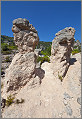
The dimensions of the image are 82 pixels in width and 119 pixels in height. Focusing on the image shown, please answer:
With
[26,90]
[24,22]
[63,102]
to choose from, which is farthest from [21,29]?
[63,102]

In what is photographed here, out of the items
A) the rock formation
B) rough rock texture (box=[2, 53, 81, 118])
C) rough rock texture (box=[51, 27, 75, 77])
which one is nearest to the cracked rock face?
the rock formation

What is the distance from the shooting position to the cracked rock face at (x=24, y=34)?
6.23 m

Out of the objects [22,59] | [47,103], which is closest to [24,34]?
[22,59]

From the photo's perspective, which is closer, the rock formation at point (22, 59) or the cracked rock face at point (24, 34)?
the rock formation at point (22, 59)

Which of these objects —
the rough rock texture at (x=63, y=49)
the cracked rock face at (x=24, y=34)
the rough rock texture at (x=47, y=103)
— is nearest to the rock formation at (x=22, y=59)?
the cracked rock face at (x=24, y=34)

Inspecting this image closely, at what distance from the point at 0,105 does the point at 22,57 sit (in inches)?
160

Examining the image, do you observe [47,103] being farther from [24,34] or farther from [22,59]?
[24,34]

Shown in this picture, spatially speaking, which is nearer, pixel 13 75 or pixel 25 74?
pixel 13 75

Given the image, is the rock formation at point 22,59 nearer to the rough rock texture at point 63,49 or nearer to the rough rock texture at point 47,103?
the rough rock texture at point 47,103

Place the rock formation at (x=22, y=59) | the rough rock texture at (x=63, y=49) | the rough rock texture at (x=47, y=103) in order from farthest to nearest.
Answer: the rough rock texture at (x=63, y=49) < the rock formation at (x=22, y=59) < the rough rock texture at (x=47, y=103)

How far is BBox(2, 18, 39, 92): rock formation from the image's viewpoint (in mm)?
5592

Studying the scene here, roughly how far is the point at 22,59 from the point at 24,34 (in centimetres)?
268

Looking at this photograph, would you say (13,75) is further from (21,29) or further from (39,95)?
(21,29)

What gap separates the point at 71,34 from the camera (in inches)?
336
